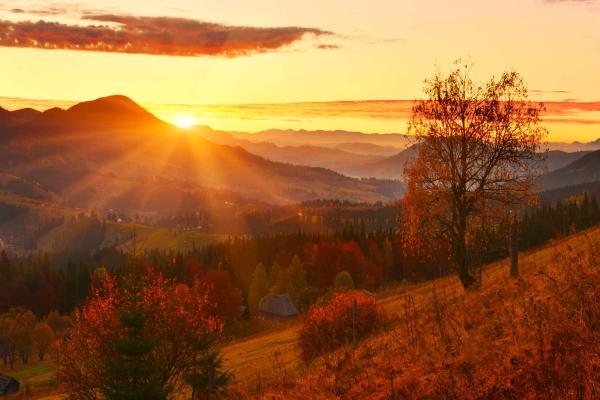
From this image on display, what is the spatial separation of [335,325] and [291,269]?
99.7 metres

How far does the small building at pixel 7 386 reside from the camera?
8844cm

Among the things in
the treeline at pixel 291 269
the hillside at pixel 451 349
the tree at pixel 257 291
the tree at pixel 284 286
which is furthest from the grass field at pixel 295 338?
the tree at pixel 257 291

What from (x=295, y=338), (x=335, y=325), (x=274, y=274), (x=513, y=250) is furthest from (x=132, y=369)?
(x=274, y=274)

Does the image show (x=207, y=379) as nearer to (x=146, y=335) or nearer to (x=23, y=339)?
(x=146, y=335)

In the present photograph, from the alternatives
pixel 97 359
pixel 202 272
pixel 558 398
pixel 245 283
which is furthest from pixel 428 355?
pixel 245 283

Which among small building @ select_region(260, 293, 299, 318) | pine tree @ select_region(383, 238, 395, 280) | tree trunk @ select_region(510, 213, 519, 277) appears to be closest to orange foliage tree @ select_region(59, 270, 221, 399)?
tree trunk @ select_region(510, 213, 519, 277)

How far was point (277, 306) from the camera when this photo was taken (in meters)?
126

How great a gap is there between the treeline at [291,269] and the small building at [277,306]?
238 centimetres

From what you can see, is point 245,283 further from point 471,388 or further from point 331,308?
point 471,388

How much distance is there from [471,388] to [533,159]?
2448cm

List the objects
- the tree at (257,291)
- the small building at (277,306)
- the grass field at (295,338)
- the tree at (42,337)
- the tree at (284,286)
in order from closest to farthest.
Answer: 1. the grass field at (295,338)
2. the tree at (42,337)
3. the small building at (277,306)
4. the tree at (284,286)
5. the tree at (257,291)

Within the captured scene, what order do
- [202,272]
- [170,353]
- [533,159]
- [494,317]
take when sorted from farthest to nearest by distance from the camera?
1. [202,272]
2. [170,353]
3. [533,159]
4. [494,317]

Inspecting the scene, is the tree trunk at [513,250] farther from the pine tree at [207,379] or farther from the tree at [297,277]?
the tree at [297,277]

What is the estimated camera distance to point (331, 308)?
37969 mm
